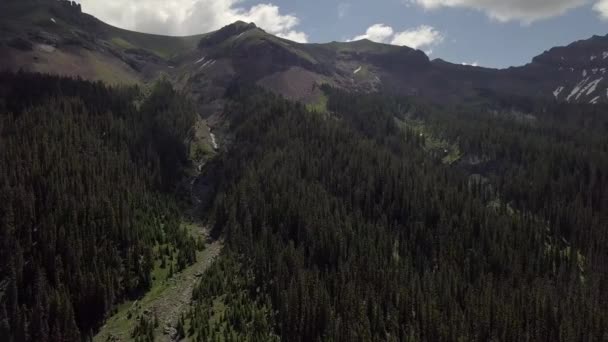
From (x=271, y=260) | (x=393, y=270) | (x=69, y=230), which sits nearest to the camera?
(x=69, y=230)

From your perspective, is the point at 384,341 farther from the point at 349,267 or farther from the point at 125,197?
the point at 125,197

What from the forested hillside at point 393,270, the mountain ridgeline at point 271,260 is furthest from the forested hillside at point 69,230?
the forested hillside at point 393,270

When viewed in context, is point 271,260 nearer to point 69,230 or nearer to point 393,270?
point 393,270

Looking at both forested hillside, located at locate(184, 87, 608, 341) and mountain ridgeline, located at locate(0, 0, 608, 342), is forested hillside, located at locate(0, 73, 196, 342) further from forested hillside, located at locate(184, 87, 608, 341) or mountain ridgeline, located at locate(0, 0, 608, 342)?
forested hillside, located at locate(184, 87, 608, 341)

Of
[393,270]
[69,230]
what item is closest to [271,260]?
[393,270]

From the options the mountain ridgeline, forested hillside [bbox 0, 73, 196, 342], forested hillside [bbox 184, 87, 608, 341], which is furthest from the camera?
forested hillside [bbox 184, 87, 608, 341]

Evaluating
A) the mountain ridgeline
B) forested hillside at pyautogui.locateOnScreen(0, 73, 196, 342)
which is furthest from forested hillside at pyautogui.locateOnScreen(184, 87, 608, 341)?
forested hillside at pyautogui.locateOnScreen(0, 73, 196, 342)

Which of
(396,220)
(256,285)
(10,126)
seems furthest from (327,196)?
(10,126)

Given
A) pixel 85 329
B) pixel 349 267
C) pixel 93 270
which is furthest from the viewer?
pixel 349 267
